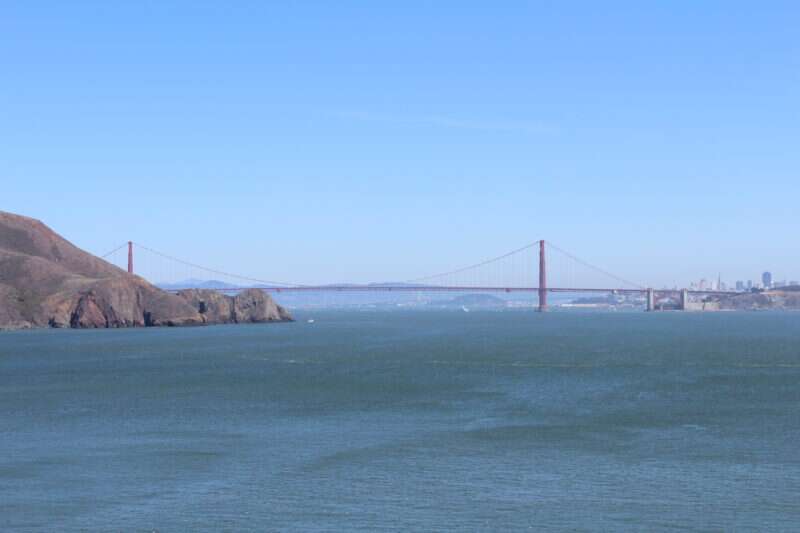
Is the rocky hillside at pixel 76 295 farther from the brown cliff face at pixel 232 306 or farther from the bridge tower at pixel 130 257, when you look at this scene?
the bridge tower at pixel 130 257

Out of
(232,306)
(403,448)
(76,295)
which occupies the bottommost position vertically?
(403,448)

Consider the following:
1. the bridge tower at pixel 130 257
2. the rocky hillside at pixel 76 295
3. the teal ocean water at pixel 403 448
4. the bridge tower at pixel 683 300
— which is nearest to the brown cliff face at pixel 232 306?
the rocky hillside at pixel 76 295

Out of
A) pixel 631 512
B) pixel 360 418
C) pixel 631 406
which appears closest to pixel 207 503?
pixel 631 512

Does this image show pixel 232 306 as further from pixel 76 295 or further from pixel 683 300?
pixel 683 300

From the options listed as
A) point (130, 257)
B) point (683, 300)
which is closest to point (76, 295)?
point (130, 257)

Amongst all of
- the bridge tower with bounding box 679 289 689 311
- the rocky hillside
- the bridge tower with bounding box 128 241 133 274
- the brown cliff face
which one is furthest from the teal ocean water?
the bridge tower with bounding box 679 289 689 311

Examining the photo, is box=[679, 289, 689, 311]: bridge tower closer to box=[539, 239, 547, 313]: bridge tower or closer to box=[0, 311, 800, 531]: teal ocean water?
box=[539, 239, 547, 313]: bridge tower

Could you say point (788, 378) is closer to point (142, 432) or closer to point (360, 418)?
point (360, 418)
